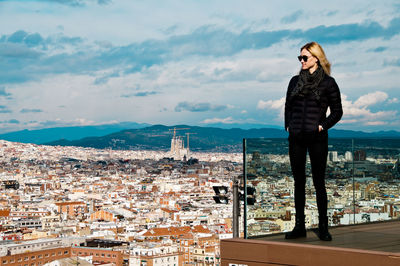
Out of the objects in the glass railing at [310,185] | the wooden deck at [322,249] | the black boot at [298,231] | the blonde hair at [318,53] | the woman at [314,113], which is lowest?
the wooden deck at [322,249]

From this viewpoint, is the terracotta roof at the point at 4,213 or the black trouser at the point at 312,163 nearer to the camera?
the black trouser at the point at 312,163

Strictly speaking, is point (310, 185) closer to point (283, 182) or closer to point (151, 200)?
point (283, 182)

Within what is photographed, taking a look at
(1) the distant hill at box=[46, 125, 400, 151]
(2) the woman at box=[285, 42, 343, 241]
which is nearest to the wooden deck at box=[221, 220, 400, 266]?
(2) the woman at box=[285, 42, 343, 241]

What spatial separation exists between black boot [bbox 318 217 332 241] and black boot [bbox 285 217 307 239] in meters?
0.09

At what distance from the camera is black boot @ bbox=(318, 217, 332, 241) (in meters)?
2.99

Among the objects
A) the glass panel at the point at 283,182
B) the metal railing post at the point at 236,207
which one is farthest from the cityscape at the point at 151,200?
the metal railing post at the point at 236,207

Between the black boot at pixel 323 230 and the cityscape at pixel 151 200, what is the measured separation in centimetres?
16

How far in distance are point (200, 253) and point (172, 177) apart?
4261 centimetres

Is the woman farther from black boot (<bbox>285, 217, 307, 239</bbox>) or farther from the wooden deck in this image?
the wooden deck

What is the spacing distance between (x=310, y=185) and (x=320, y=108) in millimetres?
630

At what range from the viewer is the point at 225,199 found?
4.11 metres

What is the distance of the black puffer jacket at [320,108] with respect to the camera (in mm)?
2898

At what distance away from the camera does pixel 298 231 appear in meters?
3.10

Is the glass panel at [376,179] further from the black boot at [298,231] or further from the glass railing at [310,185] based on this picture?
the black boot at [298,231]
